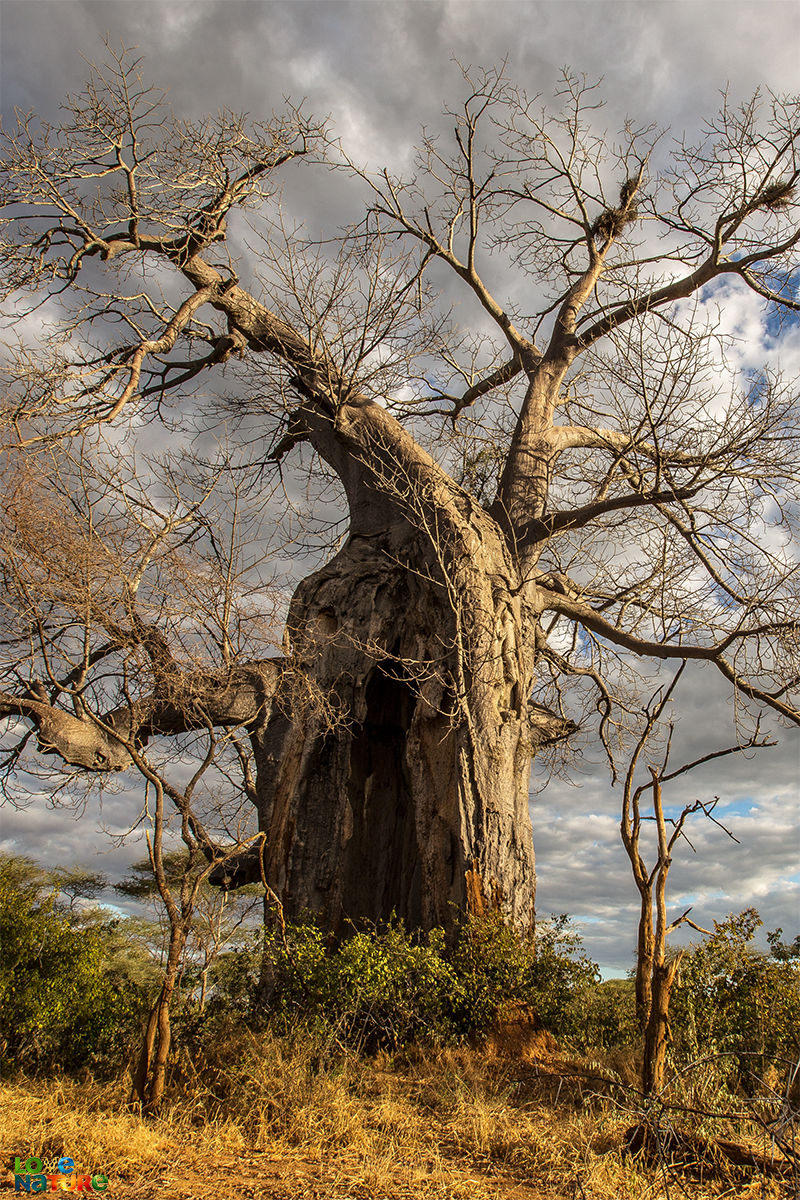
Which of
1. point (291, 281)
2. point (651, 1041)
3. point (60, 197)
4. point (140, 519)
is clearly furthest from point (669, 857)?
point (60, 197)

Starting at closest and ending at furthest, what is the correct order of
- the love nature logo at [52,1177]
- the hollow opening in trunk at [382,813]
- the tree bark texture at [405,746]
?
1. the love nature logo at [52,1177]
2. the tree bark texture at [405,746]
3. the hollow opening in trunk at [382,813]

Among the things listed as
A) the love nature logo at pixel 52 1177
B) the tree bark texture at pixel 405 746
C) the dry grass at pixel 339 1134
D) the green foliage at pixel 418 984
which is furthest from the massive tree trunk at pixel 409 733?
the love nature logo at pixel 52 1177

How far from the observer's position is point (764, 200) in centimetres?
763

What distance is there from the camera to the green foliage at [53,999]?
4.79m

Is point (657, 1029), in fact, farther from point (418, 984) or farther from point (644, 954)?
point (418, 984)

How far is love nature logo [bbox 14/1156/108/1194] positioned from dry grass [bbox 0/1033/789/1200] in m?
0.07

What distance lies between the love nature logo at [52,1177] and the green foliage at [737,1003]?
2.96m

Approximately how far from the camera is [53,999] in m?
4.85

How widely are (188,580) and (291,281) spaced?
2.77 metres

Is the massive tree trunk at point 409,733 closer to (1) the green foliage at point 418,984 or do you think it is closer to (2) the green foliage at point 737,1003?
(1) the green foliage at point 418,984

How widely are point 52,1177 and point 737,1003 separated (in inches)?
139

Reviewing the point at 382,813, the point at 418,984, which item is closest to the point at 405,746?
the point at 382,813

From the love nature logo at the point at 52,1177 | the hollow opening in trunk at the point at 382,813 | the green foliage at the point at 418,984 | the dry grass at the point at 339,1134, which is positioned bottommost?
the love nature logo at the point at 52,1177

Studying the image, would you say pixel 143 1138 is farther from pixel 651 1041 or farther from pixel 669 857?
pixel 669 857
